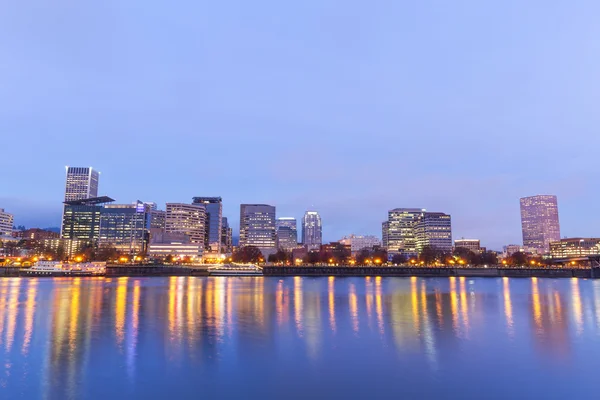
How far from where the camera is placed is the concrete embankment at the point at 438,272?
174m

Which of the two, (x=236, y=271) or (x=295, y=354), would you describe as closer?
(x=295, y=354)

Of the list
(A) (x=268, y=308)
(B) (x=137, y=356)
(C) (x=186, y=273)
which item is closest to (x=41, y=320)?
(B) (x=137, y=356)

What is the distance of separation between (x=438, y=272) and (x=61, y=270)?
142 metres

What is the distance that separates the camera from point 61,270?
14100 centimetres

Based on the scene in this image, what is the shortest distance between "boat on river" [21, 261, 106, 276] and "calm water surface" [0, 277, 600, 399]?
111 metres

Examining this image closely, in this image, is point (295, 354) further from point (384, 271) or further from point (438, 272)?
point (438, 272)

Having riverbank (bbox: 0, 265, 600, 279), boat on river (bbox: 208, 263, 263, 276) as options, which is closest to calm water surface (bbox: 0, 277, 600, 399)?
boat on river (bbox: 208, 263, 263, 276)

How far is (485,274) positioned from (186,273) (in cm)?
12251

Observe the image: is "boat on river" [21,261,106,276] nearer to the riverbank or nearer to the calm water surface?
the riverbank

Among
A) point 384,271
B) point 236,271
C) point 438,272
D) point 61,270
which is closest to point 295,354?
point 236,271

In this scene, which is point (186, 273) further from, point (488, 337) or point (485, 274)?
point (488, 337)

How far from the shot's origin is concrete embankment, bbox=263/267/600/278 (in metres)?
174

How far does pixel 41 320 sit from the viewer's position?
36375 millimetres

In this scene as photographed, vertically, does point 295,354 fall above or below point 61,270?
below
